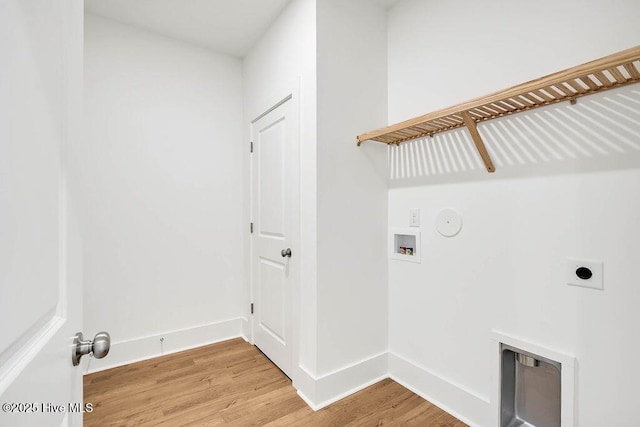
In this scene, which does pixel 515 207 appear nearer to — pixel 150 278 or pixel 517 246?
pixel 517 246

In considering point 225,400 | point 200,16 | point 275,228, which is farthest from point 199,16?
point 225,400

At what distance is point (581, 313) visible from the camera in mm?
1294

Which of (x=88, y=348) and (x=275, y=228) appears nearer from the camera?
(x=88, y=348)

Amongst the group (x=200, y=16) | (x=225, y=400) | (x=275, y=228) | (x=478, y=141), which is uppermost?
(x=200, y=16)

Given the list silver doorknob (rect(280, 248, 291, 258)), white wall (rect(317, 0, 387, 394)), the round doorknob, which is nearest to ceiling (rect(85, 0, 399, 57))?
white wall (rect(317, 0, 387, 394))

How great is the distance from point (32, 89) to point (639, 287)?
185 centimetres

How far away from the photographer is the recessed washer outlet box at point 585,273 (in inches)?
49.0

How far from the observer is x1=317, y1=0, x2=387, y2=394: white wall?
186 centimetres

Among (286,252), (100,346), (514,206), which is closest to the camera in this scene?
(100,346)

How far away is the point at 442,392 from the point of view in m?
1.79

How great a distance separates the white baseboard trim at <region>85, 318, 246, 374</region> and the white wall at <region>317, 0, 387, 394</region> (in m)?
1.30

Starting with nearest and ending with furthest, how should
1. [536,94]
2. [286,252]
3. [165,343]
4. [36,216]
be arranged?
[36,216] < [536,94] < [286,252] < [165,343]

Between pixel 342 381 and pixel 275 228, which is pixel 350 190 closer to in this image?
pixel 275 228

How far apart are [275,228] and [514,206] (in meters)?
1.58
